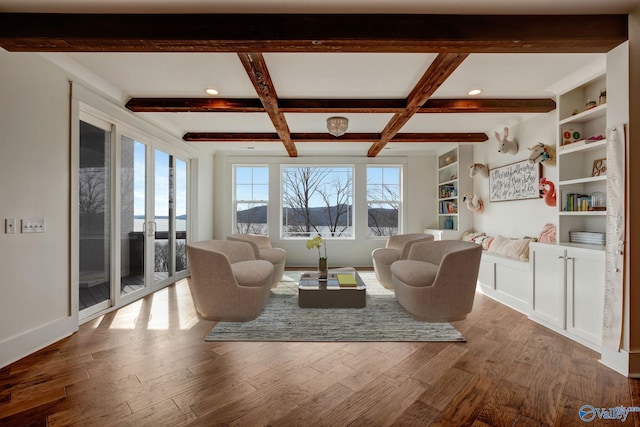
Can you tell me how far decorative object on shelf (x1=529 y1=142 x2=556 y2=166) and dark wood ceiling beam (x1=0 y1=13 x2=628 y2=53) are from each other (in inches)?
65.0

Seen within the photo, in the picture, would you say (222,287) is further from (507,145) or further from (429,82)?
(507,145)

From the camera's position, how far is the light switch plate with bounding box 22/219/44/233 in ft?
7.53

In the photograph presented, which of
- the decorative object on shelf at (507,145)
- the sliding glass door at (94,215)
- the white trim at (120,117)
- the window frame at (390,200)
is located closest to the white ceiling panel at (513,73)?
the decorative object on shelf at (507,145)

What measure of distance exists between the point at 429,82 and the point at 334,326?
8.15ft

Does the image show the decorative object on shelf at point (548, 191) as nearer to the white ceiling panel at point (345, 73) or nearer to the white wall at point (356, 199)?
the white ceiling panel at point (345, 73)

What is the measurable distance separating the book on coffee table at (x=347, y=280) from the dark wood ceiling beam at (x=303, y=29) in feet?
8.10

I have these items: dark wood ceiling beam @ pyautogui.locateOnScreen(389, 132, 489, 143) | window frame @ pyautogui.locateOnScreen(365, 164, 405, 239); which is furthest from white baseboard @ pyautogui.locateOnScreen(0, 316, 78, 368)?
window frame @ pyautogui.locateOnScreen(365, 164, 405, 239)

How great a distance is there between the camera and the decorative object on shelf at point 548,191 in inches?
134

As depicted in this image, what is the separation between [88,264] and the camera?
10.1 ft

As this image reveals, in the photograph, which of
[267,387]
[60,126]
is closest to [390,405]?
→ [267,387]

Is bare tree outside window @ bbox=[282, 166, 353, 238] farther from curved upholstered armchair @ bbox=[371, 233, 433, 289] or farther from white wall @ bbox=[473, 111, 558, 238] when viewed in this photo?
white wall @ bbox=[473, 111, 558, 238]

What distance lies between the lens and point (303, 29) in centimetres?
193

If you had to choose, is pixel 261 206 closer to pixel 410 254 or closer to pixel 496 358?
pixel 410 254

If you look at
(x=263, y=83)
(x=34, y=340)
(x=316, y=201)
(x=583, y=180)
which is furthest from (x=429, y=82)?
(x=34, y=340)
